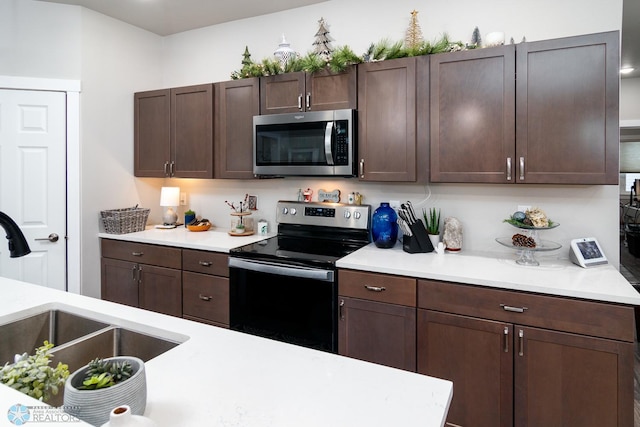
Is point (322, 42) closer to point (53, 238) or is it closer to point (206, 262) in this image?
point (206, 262)

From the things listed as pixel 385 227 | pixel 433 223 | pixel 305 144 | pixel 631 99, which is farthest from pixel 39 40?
pixel 631 99

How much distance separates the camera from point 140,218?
11.1ft

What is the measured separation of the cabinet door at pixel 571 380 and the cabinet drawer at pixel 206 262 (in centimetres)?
186

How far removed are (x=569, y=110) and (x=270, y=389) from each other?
209 cm

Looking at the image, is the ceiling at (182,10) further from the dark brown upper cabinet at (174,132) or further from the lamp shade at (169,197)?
the lamp shade at (169,197)

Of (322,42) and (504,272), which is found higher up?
(322,42)

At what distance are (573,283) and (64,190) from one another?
356 cm

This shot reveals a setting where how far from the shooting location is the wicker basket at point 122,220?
127 inches

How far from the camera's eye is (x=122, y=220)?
3230mm

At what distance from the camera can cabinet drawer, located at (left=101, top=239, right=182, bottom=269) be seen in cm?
295

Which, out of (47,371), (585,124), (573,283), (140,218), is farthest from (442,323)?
(140,218)

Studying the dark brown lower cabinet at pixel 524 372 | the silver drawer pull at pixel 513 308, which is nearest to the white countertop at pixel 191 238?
the dark brown lower cabinet at pixel 524 372

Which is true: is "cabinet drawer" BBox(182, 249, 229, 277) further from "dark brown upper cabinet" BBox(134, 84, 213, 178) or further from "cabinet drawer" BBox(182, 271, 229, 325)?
"dark brown upper cabinet" BBox(134, 84, 213, 178)

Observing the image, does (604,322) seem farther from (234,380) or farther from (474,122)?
(234,380)
